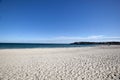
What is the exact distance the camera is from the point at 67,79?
13.8 ft

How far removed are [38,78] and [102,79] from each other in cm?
294

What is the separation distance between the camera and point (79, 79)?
4.16m

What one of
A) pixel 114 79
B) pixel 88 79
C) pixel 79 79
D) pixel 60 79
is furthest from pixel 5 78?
pixel 114 79

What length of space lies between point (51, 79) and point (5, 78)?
225cm

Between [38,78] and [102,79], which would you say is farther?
[38,78]

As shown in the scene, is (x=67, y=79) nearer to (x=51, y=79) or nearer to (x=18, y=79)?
(x=51, y=79)

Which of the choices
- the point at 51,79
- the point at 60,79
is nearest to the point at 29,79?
the point at 51,79

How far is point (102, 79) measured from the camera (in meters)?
4.09

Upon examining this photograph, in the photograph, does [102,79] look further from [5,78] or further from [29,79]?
[5,78]

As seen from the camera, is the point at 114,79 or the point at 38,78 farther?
the point at 38,78

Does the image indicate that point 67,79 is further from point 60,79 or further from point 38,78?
point 38,78

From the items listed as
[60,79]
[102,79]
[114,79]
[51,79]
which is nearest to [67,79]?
[60,79]

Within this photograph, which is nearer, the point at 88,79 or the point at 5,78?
the point at 88,79

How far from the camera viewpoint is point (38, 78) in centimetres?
438
